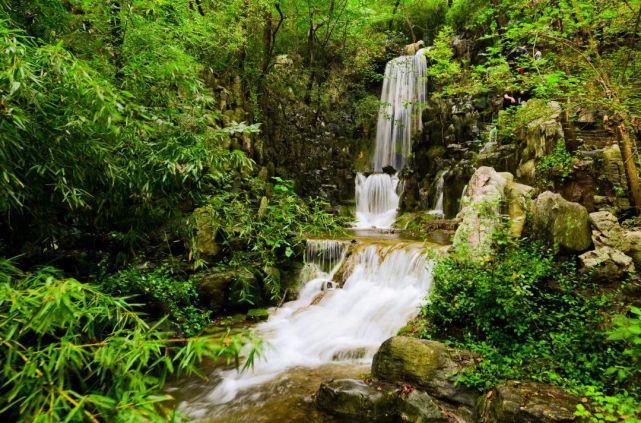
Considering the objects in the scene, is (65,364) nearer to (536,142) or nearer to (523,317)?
(523,317)

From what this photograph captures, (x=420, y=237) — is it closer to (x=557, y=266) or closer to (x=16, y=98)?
(x=557, y=266)

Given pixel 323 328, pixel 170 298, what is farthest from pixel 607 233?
pixel 170 298

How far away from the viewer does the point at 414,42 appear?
59.1ft

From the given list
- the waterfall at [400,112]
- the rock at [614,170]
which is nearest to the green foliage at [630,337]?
the rock at [614,170]

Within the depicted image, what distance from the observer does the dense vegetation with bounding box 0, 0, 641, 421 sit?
1844mm

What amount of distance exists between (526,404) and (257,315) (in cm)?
525

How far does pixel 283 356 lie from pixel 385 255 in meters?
3.63

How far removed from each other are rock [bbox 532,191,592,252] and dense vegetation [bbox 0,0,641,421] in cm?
37

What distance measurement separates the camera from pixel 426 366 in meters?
4.27

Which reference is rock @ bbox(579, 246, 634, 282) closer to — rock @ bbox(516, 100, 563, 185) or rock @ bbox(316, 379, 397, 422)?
rock @ bbox(316, 379, 397, 422)

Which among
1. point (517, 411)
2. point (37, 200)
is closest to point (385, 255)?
point (517, 411)

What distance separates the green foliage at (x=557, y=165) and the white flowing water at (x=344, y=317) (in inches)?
132

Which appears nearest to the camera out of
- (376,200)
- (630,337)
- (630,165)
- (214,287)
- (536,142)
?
(630,337)

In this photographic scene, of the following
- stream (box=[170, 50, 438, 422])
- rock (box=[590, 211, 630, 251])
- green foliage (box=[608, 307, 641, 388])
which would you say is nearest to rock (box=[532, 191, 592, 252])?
rock (box=[590, 211, 630, 251])
